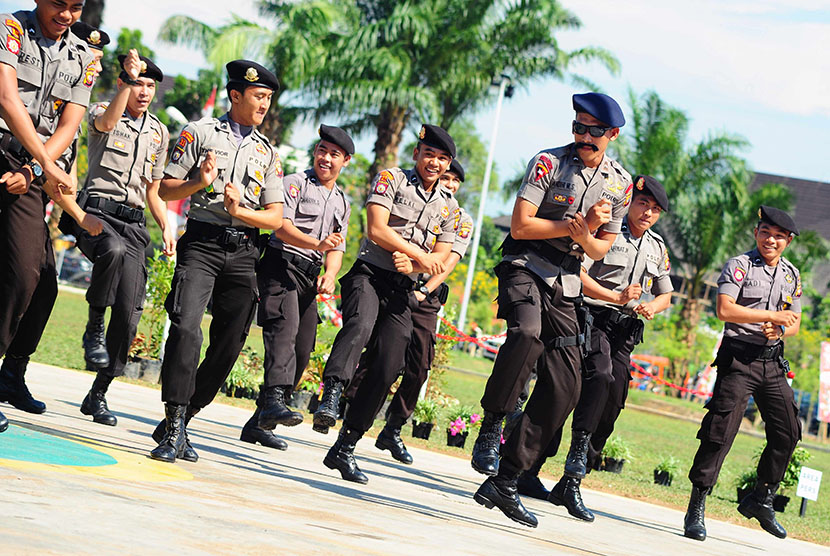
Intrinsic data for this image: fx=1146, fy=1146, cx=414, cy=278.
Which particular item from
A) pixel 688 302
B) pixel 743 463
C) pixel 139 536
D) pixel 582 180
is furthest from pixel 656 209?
pixel 688 302

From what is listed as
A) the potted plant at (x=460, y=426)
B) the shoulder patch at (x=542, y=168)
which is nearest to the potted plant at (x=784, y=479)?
the potted plant at (x=460, y=426)

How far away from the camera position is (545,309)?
21.0ft

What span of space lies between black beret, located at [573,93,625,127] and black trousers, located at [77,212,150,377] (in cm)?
315

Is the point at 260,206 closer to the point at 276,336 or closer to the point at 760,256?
the point at 276,336

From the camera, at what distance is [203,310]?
6.57 m

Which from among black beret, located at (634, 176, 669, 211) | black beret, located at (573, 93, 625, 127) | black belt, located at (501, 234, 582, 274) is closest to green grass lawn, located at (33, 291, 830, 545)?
black beret, located at (634, 176, 669, 211)

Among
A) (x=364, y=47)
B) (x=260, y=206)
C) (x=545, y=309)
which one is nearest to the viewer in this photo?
(x=545, y=309)

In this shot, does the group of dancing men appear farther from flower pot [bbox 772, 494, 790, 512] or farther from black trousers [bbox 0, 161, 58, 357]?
flower pot [bbox 772, 494, 790, 512]

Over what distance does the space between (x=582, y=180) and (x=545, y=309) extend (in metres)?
0.76

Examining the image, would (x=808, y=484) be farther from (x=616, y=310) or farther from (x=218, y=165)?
(x=218, y=165)

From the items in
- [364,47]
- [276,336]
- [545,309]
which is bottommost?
[276,336]

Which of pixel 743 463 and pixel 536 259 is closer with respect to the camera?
pixel 536 259

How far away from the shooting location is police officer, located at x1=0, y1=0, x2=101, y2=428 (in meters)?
5.58

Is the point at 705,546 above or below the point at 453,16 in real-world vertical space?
below
